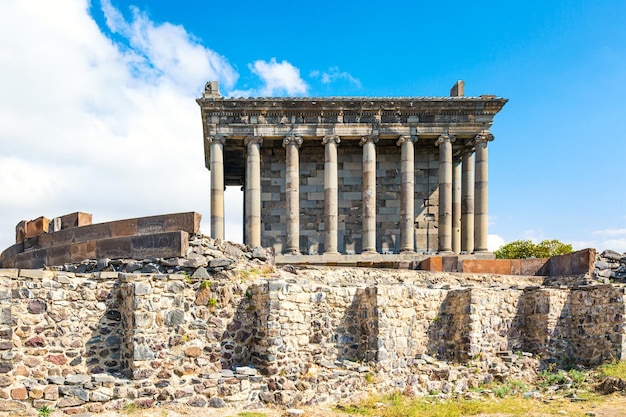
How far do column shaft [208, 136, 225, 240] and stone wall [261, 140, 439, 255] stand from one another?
7.64 ft

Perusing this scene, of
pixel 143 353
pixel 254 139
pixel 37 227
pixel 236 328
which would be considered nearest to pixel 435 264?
pixel 236 328

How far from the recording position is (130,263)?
40.8 ft

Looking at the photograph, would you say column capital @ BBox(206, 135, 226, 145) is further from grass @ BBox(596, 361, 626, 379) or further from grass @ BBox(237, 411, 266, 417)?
grass @ BBox(596, 361, 626, 379)

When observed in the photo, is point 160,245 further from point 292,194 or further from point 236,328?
point 292,194

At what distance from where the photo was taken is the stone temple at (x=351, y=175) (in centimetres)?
2634

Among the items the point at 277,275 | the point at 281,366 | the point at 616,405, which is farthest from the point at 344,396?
the point at 616,405

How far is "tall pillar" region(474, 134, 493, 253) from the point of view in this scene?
87.6 ft

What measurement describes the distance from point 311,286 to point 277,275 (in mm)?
1737

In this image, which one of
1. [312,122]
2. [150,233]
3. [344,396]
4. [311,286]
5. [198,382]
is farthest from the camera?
[312,122]

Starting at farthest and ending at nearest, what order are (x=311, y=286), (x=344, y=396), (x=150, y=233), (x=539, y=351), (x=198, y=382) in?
(x=539, y=351), (x=150, y=233), (x=311, y=286), (x=344, y=396), (x=198, y=382)

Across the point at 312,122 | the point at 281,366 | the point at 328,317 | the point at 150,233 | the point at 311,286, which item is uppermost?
the point at 312,122

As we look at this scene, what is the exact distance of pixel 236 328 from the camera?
11383 millimetres

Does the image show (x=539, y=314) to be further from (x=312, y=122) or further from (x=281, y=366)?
(x=312, y=122)

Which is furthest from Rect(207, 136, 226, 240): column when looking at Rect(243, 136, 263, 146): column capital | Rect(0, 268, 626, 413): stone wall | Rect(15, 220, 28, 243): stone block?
Rect(0, 268, 626, 413): stone wall
